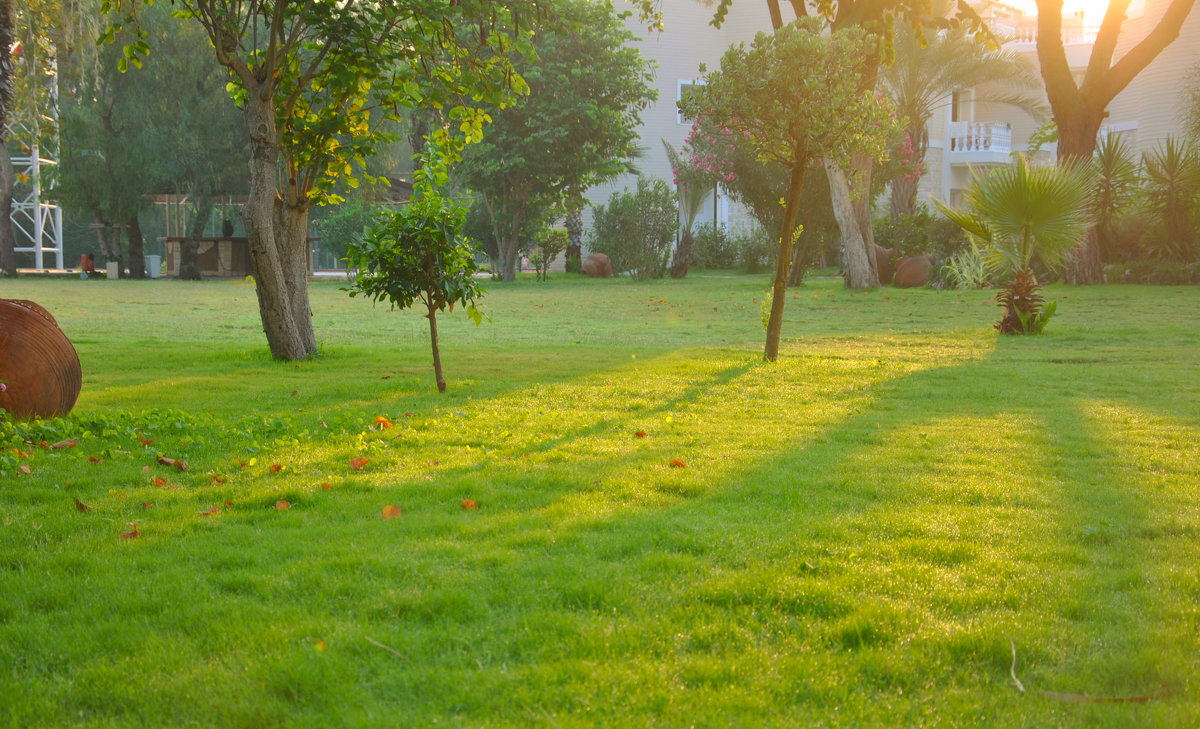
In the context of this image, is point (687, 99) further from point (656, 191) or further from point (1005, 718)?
point (656, 191)

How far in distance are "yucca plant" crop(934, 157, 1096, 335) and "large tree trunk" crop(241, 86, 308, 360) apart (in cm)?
835

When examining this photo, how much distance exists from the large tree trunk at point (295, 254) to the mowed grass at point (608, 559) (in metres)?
2.26

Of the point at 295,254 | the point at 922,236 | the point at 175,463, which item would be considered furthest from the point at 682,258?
the point at 175,463

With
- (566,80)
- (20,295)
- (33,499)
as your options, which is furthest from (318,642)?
(566,80)

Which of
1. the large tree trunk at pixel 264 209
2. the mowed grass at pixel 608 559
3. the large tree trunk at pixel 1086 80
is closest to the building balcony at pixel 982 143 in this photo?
the large tree trunk at pixel 1086 80

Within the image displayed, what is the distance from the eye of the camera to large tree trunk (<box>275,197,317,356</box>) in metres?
10.5

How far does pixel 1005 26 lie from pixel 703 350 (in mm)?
35601

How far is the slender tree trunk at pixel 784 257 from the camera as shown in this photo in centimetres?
966

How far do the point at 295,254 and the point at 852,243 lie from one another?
15.4 m

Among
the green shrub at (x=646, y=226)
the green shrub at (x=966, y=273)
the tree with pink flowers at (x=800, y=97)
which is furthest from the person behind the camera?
the green shrub at (x=646, y=226)

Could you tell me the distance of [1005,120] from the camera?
141 feet

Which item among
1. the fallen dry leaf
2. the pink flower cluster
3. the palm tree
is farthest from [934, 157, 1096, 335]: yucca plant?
the palm tree

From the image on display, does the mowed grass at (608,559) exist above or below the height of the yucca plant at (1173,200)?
below

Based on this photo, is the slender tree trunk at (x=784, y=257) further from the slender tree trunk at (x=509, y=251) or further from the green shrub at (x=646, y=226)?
the slender tree trunk at (x=509, y=251)
